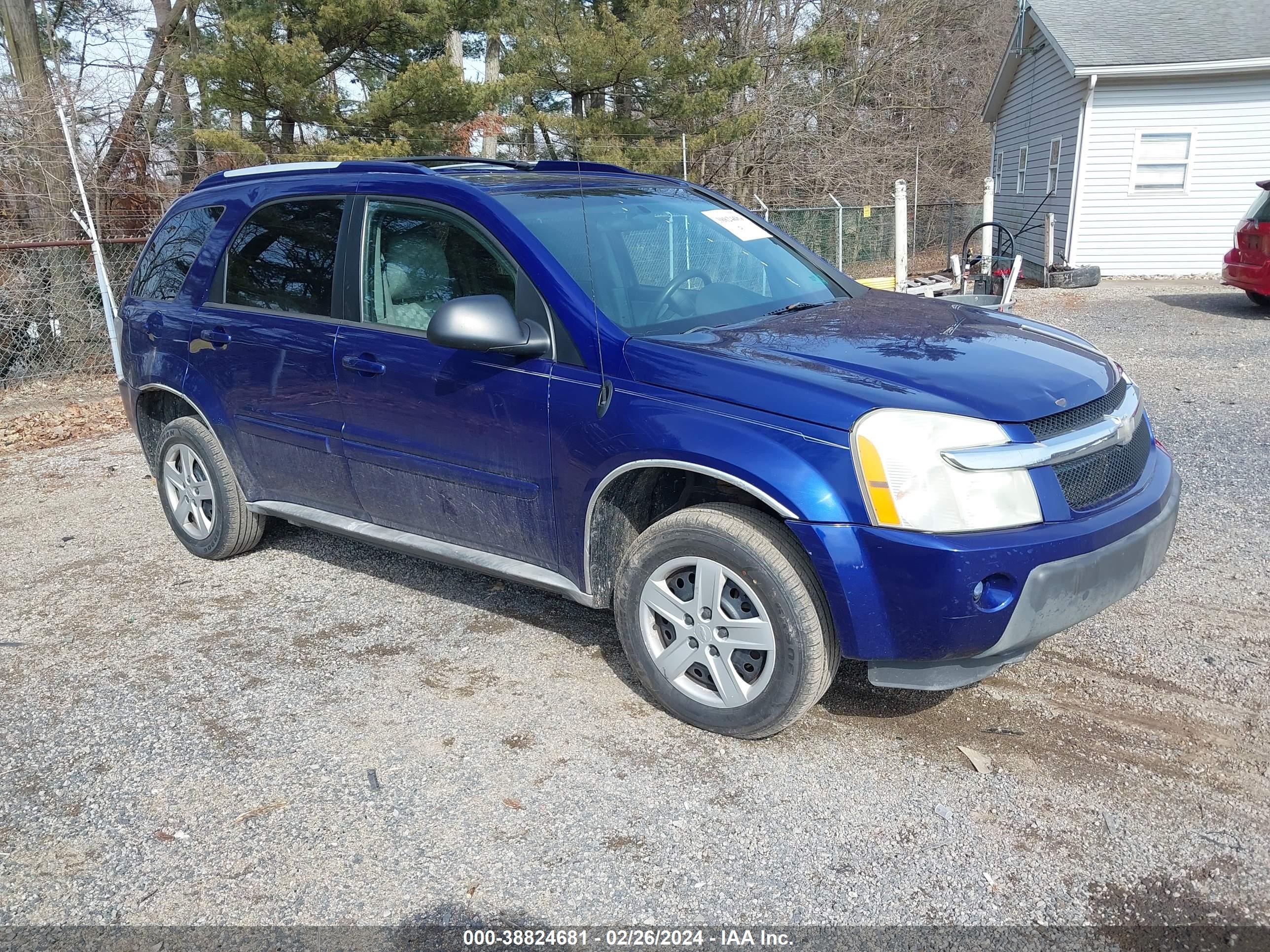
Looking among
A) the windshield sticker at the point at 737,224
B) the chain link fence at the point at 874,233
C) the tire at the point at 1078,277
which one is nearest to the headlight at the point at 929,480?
the windshield sticker at the point at 737,224

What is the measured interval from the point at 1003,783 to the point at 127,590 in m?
4.19

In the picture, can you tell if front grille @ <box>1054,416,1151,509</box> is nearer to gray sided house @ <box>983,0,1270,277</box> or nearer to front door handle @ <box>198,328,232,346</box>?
front door handle @ <box>198,328,232,346</box>

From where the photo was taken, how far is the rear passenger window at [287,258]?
426 cm

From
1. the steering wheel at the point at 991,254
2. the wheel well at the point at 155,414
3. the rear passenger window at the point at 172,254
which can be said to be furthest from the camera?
the steering wheel at the point at 991,254

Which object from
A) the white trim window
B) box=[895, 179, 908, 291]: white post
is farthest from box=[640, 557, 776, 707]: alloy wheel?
the white trim window

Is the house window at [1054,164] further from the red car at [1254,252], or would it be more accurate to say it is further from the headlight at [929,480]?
the headlight at [929,480]

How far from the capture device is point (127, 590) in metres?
4.95

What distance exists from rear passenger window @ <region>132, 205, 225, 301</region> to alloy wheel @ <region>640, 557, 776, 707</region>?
313 centimetres

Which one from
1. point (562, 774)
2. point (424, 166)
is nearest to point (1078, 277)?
point (424, 166)

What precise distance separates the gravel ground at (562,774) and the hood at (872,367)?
3.70 ft

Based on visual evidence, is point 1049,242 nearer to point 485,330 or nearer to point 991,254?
point 991,254

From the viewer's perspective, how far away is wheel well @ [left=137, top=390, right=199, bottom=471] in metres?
5.24

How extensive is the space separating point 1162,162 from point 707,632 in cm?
1769

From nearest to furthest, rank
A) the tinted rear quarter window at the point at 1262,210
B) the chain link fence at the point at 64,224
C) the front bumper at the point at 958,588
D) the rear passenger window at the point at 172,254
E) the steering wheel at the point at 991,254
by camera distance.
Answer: the front bumper at the point at 958,588 → the rear passenger window at the point at 172,254 → the chain link fence at the point at 64,224 → the tinted rear quarter window at the point at 1262,210 → the steering wheel at the point at 991,254
